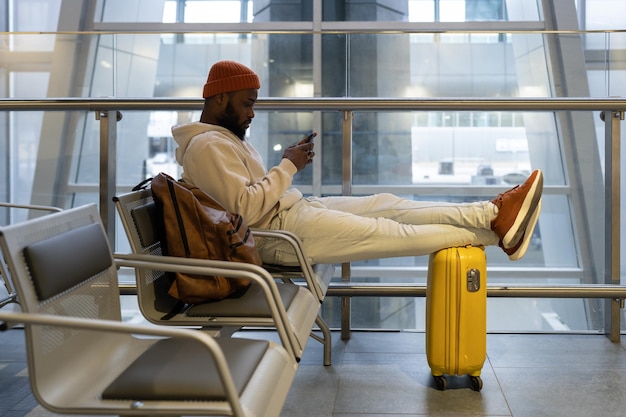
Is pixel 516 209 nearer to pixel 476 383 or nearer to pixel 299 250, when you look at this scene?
pixel 476 383

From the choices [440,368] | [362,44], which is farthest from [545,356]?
[362,44]

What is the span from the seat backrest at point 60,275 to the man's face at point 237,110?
0.99 m

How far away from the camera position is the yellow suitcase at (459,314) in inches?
107

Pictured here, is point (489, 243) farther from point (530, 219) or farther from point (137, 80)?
point (137, 80)

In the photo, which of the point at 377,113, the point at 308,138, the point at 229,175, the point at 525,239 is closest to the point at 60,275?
the point at 229,175

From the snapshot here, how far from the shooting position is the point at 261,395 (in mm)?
1516

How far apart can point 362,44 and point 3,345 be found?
9.19 ft

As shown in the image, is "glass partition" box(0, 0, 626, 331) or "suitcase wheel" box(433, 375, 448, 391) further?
"glass partition" box(0, 0, 626, 331)

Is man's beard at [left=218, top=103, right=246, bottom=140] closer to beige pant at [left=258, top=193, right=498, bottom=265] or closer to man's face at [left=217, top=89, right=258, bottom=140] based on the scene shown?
man's face at [left=217, top=89, right=258, bottom=140]

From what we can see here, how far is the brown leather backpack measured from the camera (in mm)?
2172

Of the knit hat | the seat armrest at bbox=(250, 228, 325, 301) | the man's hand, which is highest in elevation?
the knit hat

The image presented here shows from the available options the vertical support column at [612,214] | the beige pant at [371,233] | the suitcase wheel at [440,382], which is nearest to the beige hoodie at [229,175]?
the beige pant at [371,233]

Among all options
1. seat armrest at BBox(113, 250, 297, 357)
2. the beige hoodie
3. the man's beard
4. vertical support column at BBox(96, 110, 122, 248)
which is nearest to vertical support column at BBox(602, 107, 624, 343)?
the beige hoodie

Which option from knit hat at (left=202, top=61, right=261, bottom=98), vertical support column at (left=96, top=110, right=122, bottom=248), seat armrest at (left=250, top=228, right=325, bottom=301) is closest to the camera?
seat armrest at (left=250, top=228, right=325, bottom=301)
